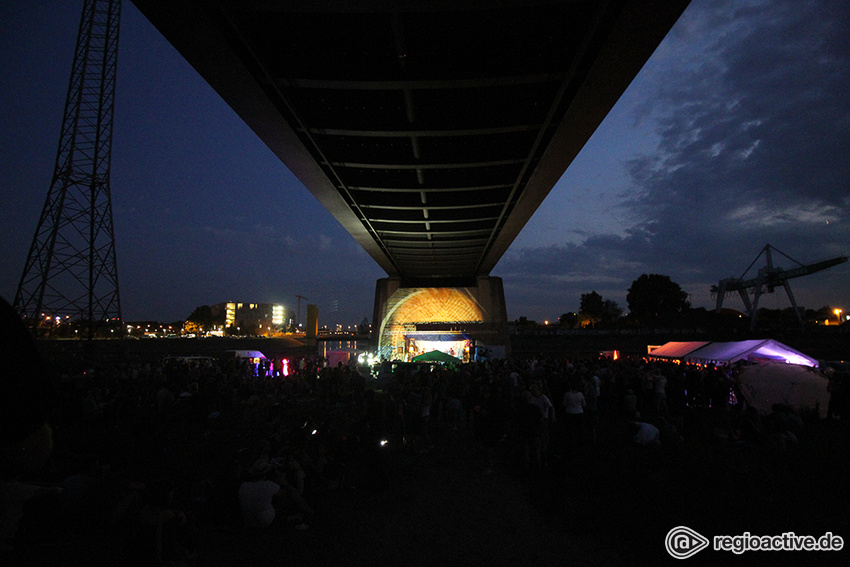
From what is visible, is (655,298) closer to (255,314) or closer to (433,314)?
(433,314)

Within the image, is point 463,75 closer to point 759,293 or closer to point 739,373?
point 739,373

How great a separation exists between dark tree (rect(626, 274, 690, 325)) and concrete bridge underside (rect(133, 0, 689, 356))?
70.7 m

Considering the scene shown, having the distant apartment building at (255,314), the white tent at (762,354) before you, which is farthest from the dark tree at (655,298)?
the distant apartment building at (255,314)

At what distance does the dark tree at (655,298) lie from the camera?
7444 cm

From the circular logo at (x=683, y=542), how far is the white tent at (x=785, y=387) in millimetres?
7741

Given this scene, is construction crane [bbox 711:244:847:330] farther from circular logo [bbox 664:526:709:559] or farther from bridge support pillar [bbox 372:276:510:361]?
circular logo [bbox 664:526:709:559]

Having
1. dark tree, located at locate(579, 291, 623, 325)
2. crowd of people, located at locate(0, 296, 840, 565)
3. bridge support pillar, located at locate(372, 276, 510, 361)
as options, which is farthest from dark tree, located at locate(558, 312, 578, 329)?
crowd of people, located at locate(0, 296, 840, 565)

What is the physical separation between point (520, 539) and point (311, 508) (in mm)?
2821

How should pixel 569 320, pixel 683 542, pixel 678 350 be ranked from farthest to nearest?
1. pixel 569 320
2. pixel 678 350
3. pixel 683 542

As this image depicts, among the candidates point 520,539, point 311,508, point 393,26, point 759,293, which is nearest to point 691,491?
point 520,539

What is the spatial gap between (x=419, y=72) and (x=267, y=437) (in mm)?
8070

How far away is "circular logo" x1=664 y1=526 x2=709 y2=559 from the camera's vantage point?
424 centimetres

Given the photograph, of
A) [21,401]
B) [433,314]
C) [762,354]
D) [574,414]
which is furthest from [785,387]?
[433,314]

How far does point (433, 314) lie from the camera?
1582 inches
